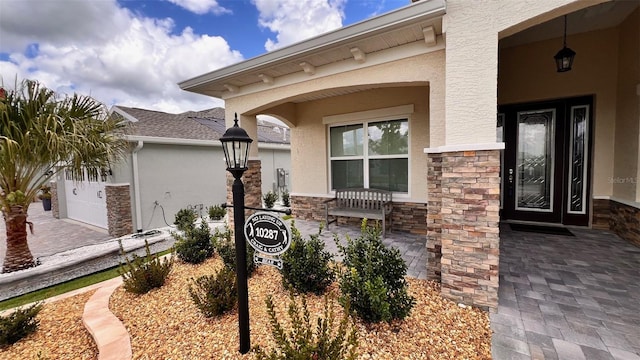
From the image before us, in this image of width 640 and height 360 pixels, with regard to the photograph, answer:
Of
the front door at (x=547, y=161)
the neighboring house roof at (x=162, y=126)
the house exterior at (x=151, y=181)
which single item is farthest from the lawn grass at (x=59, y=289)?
the front door at (x=547, y=161)

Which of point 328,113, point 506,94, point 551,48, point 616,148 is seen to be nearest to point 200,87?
point 328,113

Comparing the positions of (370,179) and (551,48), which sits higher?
(551,48)

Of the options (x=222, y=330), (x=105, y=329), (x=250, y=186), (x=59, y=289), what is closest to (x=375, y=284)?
(x=222, y=330)

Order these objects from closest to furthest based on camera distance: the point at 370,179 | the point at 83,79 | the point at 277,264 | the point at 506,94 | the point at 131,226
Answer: the point at 277,264 → the point at 506,94 → the point at 370,179 → the point at 131,226 → the point at 83,79

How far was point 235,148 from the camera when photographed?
6.63ft

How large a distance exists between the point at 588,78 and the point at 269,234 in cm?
661

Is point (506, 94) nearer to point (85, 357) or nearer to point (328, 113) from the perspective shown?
point (328, 113)

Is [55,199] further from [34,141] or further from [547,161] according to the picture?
[547,161]

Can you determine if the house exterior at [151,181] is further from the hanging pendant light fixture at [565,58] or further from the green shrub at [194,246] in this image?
the hanging pendant light fixture at [565,58]

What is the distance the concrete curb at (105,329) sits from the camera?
7.14 feet

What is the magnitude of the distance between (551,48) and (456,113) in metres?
4.44

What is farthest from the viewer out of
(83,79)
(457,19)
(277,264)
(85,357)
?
(83,79)

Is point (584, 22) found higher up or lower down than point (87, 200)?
higher up

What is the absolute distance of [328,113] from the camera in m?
6.52
